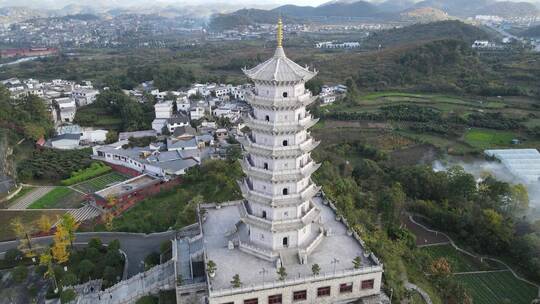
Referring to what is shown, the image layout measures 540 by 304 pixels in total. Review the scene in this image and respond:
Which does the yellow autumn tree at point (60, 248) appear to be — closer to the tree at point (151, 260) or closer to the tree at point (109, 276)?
the tree at point (109, 276)

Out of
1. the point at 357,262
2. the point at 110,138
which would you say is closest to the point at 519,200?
the point at 357,262

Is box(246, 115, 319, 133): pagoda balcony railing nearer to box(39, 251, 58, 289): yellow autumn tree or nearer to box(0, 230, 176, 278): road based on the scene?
box(0, 230, 176, 278): road

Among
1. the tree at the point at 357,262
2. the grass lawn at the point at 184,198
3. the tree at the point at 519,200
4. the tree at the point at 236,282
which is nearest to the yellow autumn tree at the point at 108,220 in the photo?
the grass lawn at the point at 184,198

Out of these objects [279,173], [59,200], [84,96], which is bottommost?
[59,200]

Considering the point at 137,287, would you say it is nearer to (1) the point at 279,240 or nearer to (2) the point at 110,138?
(1) the point at 279,240

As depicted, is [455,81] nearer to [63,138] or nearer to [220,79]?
[220,79]

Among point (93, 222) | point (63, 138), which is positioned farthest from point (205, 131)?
point (93, 222)
